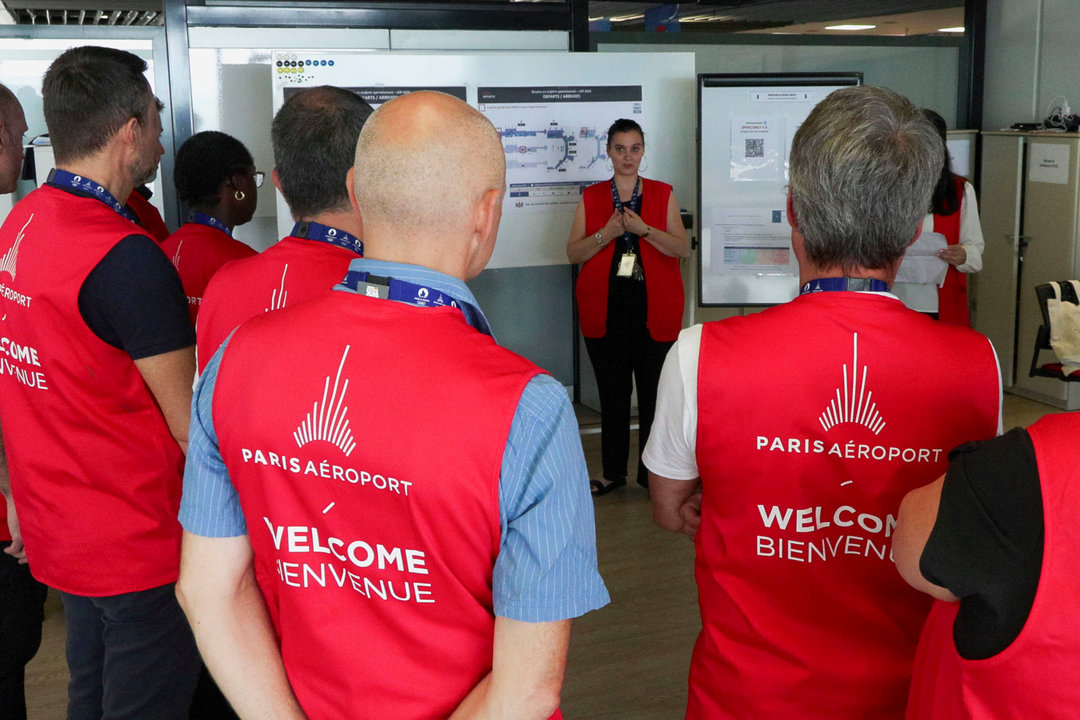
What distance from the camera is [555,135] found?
16.4 feet

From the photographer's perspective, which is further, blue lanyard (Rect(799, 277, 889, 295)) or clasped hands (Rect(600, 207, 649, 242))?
clasped hands (Rect(600, 207, 649, 242))

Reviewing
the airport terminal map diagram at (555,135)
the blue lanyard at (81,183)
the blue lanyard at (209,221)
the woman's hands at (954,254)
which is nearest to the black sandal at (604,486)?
the airport terminal map diagram at (555,135)

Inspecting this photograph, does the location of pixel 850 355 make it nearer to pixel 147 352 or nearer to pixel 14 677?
pixel 147 352

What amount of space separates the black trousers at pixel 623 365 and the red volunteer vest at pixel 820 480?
9.74 feet

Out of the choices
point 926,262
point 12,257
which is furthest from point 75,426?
point 926,262

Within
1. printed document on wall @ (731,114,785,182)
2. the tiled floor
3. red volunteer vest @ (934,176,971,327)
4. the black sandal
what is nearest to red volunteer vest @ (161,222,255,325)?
the tiled floor

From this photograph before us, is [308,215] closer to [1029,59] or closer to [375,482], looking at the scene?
[375,482]

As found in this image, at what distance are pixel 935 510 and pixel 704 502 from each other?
1.71 ft

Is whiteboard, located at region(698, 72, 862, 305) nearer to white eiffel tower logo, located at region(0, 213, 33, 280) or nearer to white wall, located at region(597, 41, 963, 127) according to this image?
white wall, located at region(597, 41, 963, 127)

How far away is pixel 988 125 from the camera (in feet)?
21.9

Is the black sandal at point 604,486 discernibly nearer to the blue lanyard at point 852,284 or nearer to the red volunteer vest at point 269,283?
the red volunteer vest at point 269,283

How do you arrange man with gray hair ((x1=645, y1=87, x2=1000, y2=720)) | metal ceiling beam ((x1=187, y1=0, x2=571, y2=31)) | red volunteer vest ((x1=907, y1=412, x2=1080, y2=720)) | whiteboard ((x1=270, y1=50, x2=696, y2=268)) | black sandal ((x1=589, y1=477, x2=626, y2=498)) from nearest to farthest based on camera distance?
1. red volunteer vest ((x1=907, y1=412, x2=1080, y2=720))
2. man with gray hair ((x1=645, y1=87, x2=1000, y2=720))
3. metal ceiling beam ((x1=187, y1=0, x2=571, y2=31))
4. black sandal ((x1=589, y1=477, x2=626, y2=498))
5. whiteboard ((x1=270, y1=50, x2=696, y2=268))

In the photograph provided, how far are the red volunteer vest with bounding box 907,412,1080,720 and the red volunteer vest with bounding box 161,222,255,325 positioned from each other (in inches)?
88.2

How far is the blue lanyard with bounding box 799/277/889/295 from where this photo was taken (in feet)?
4.57
